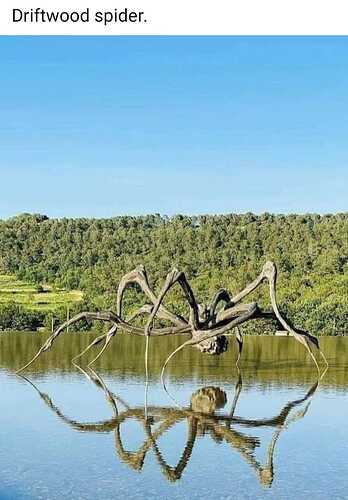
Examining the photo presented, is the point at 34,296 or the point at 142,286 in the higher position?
the point at 142,286

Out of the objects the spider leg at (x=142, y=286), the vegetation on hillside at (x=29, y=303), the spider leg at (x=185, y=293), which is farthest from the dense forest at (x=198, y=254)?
the spider leg at (x=185, y=293)

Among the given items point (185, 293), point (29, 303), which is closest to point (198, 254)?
point (29, 303)

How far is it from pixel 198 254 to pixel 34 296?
10661 millimetres

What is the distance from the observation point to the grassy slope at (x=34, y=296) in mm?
42219

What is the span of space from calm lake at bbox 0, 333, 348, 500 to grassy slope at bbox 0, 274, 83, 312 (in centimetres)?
2291

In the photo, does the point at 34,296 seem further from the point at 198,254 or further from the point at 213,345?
the point at 213,345

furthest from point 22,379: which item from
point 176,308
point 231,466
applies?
point 176,308

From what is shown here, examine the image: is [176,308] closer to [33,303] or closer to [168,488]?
[33,303]

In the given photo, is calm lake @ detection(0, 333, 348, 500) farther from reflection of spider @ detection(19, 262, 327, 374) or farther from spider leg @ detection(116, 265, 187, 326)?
spider leg @ detection(116, 265, 187, 326)

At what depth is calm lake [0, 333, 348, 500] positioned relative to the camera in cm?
840

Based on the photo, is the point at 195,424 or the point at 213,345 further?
the point at 213,345

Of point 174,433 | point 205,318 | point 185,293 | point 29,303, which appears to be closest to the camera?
point 174,433

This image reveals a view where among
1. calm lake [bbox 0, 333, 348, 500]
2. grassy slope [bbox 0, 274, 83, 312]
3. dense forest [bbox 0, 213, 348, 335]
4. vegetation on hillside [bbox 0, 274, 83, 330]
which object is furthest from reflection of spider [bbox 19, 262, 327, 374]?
grassy slope [bbox 0, 274, 83, 312]

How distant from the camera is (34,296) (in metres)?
44.2
